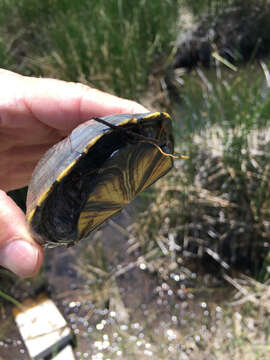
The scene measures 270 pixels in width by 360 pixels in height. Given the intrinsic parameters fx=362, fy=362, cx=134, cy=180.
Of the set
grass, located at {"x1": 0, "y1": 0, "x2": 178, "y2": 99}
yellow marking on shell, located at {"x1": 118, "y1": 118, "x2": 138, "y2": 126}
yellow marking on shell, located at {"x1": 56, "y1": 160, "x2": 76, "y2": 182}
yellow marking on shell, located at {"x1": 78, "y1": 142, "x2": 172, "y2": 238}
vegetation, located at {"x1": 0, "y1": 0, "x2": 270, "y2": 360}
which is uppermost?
yellow marking on shell, located at {"x1": 118, "y1": 118, "x2": 138, "y2": 126}

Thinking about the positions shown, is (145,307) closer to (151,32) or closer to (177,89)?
(177,89)

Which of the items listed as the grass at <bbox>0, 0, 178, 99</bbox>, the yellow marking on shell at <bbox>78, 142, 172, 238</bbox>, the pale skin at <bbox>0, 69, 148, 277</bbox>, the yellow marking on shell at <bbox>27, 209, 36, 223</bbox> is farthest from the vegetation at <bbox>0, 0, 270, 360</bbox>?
the yellow marking on shell at <bbox>27, 209, 36, 223</bbox>

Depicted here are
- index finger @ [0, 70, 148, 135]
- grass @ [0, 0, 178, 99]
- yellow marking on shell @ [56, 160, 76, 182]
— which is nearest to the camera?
yellow marking on shell @ [56, 160, 76, 182]

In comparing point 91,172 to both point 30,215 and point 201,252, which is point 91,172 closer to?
point 30,215

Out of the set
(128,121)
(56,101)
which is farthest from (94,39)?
(128,121)

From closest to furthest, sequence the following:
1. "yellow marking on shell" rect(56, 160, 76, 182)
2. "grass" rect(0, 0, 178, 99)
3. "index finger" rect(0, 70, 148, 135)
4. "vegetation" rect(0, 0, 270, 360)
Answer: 1. "yellow marking on shell" rect(56, 160, 76, 182)
2. "index finger" rect(0, 70, 148, 135)
3. "vegetation" rect(0, 0, 270, 360)
4. "grass" rect(0, 0, 178, 99)

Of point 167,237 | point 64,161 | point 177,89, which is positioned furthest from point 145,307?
point 177,89

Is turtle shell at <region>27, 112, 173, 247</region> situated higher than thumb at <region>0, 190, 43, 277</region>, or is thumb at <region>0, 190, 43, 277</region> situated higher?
turtle shell at <region>27, 112, 173, 247</region>

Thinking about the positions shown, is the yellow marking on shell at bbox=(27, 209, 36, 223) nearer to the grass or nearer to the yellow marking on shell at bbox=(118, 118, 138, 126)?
the yellow marking on shell at bbox=(118, 118, 138, 126)
